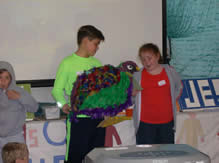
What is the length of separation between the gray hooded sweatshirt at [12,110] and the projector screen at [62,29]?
55 cm

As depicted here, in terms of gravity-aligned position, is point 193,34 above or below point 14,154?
above

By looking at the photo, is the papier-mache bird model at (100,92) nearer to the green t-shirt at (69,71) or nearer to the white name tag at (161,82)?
the green t-shirt at (69,71)

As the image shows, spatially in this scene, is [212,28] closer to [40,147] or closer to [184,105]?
[184,105]

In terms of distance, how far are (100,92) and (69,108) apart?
320 mm

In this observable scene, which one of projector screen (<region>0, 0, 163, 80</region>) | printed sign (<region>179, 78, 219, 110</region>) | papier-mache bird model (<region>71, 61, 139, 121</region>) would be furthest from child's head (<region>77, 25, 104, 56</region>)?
printed sign (<region>179, 78, 219, 110</region>)

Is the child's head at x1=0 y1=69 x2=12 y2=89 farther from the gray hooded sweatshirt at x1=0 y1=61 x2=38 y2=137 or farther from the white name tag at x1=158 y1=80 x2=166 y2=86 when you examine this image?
the white name tag at x1=158 y1=80 x2=166 y2=86

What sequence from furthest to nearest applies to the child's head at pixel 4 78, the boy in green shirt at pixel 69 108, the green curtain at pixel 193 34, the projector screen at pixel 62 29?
1. the green curtain at pixel 193 34
2. the projector screen at pixel 62 29
3. the child's head at pixel 4 78
4. the boy in green shirt at pixel 69 108

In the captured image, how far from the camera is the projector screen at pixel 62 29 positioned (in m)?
3.50

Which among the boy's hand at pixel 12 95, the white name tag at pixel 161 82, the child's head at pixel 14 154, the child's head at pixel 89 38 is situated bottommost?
the child's head at pixel 14 154

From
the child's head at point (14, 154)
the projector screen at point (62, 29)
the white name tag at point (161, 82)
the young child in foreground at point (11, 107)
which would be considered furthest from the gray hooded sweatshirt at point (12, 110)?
the white name tag at point (161, 82)

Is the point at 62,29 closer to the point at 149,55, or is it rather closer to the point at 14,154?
the point at 149,55

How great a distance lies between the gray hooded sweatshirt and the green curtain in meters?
1.83

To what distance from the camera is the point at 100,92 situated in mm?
2520

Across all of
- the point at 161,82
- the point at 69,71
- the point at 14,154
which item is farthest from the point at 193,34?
the point at 14,154
